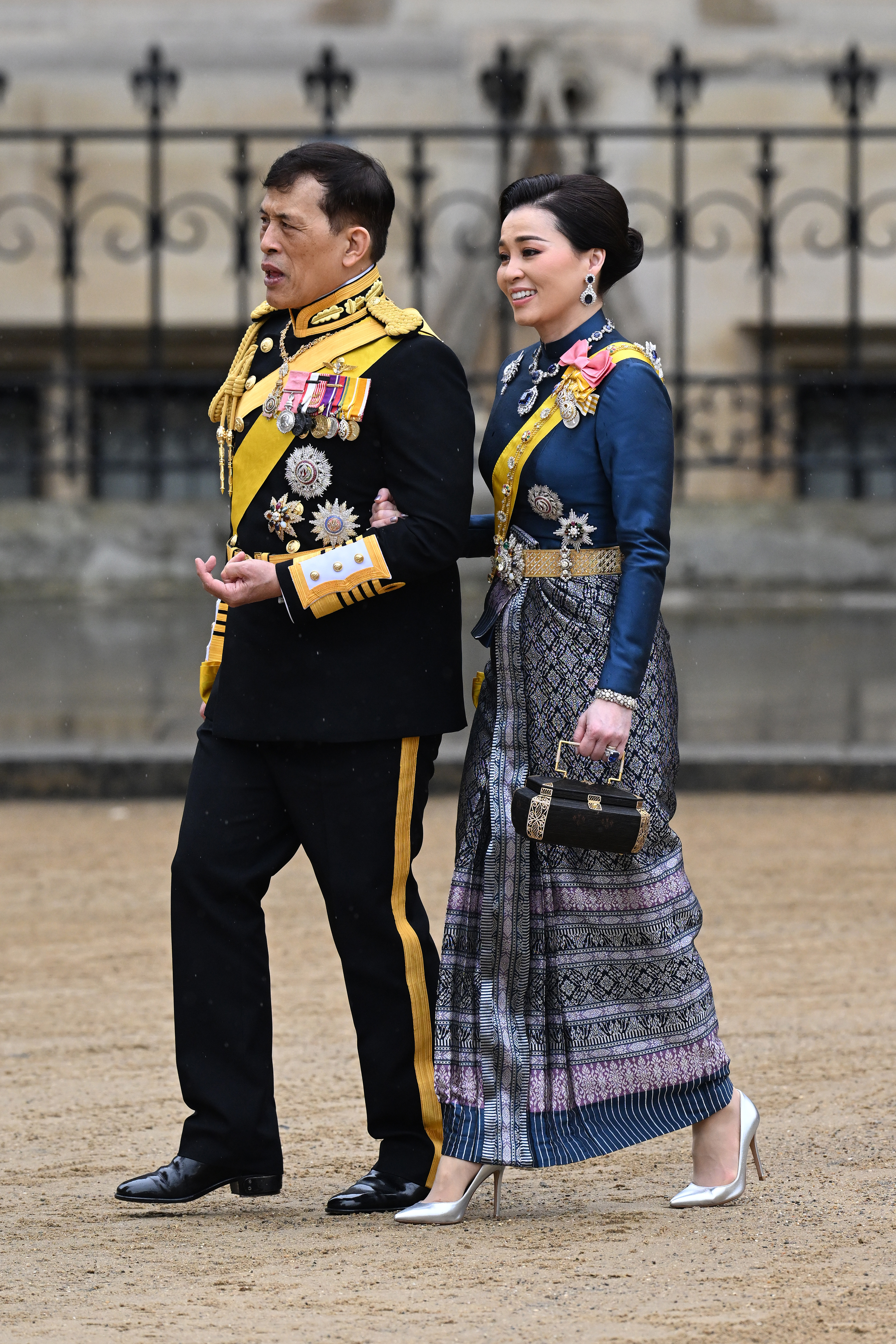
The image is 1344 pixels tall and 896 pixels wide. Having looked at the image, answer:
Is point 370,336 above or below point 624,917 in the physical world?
above

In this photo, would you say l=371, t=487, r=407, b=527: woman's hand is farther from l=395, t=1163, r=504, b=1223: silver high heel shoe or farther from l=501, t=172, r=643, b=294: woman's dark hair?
l=395, t=1163, r=504, b=1223: silver high heel shoe

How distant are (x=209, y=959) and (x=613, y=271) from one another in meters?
1.31

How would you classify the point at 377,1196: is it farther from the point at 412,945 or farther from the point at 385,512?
the point at 385,512

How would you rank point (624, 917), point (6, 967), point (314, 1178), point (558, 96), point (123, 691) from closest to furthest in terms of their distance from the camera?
1. point (624, 917)
2. point (314, 1178)
3. point (6, 967)
4. point (123, 691)
5. point (558, 96)

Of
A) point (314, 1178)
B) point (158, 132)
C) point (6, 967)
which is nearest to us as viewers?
point (314, 1178)

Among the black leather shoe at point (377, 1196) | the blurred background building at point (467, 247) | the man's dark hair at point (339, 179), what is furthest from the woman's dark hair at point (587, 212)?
the blurred background building at point (467, 247)

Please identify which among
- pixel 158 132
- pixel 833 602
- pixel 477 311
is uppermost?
pixel 158 132

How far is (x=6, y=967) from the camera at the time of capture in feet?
17.8

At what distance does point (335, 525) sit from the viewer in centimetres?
356

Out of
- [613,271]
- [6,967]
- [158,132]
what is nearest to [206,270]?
[158,132]

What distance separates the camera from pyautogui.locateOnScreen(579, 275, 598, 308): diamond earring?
3568 mm

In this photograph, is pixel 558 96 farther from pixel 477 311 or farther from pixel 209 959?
pixel 209 959

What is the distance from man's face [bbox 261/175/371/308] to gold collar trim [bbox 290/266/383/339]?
1cm

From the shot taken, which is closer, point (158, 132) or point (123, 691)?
point (123, 691)
